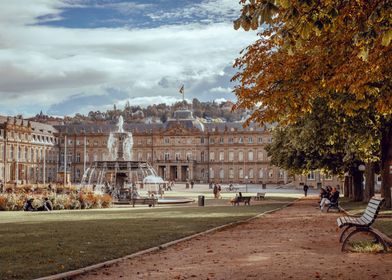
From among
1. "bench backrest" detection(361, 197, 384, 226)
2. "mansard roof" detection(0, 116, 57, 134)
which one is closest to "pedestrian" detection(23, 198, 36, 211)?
"bench backrest" detection(361, 197, 384, 226)

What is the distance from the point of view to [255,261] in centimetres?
1066

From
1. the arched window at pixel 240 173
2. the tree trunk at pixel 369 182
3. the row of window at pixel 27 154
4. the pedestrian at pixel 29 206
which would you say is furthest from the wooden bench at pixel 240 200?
the arched window at pixel 240 173

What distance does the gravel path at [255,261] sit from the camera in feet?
30.2

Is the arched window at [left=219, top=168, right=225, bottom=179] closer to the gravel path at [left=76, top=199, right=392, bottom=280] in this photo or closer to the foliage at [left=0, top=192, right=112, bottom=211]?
the foliage at [left=0, top=192, right=112, bottom=211]

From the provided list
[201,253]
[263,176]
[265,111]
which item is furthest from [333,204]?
[263,176]

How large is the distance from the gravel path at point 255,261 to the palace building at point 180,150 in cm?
10659

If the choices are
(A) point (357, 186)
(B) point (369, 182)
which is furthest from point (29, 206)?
(A) point (357, 186)

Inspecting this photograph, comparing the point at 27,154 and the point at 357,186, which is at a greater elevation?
the point at 27,154

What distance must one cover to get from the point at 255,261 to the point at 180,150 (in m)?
119

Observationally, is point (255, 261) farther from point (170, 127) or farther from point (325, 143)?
point (170, 127)

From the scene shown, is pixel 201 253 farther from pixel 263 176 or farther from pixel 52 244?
pixel 263 176

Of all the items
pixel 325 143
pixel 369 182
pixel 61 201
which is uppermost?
pixel 325 143

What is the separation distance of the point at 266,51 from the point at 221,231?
5558 mm

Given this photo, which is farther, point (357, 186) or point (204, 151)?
point (204, 151)
